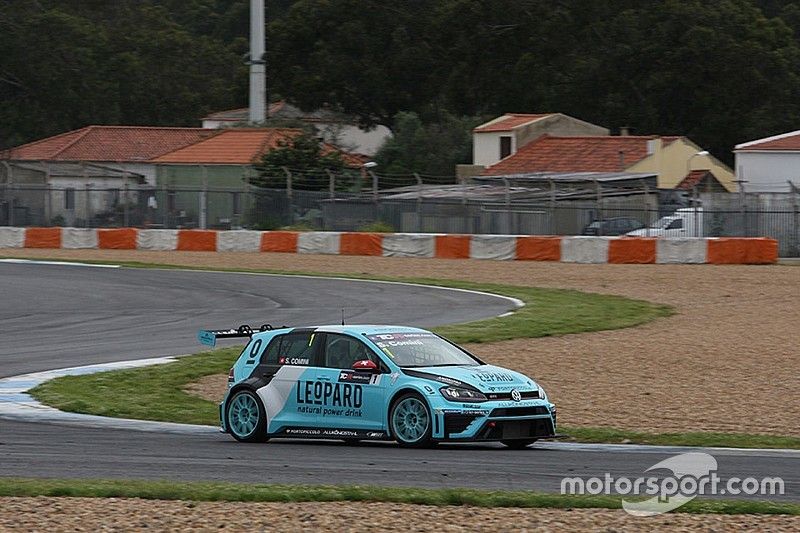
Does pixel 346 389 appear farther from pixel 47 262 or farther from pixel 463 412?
pixel 47 262

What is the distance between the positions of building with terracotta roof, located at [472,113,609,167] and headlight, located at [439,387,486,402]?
57.9 m

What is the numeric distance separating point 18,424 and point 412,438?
451 centimetres

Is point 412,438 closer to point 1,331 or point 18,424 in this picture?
point 18,424

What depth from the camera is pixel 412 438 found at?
12.5m

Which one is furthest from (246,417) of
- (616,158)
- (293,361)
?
(616,158)

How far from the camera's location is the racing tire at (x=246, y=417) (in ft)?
43.7

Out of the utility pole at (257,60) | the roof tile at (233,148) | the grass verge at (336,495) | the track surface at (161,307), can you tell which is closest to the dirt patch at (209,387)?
the track surface at (161,307)

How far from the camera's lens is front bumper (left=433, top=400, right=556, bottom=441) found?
1221 cm

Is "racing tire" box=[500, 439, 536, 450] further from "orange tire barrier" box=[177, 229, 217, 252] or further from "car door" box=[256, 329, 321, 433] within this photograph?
"orange tire barrier" box=[177, 229, 217, 252]

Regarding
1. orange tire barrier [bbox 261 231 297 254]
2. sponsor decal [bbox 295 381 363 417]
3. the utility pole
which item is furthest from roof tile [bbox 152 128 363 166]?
sponsor decal [bbox 295 381 363 417]

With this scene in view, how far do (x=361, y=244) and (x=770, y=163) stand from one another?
21.3 meters

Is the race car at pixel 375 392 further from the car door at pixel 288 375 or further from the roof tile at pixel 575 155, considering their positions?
the roof tile at pixel 575 155

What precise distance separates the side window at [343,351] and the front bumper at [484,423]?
119cm

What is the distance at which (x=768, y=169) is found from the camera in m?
57.6
